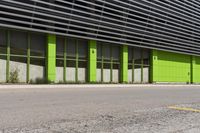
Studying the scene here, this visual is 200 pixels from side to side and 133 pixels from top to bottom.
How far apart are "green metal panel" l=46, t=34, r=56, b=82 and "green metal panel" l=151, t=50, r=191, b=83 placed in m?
15.1

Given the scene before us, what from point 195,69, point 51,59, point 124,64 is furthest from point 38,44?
point 195,69

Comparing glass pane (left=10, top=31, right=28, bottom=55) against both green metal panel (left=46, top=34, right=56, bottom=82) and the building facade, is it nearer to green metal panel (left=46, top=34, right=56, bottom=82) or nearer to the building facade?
the building facade

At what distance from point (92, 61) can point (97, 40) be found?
2.02 meters

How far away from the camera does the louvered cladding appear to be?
27.2 metres

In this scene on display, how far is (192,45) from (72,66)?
22.9 metres

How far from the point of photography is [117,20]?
35.0 m

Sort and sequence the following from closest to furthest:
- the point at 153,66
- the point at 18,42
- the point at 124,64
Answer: the point at 18,42, the point at 124,64, the point at 153,66

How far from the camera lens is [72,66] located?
104ft

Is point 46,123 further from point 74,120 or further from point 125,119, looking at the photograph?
point 125,119

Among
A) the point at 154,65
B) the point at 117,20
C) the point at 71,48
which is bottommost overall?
the point at 154,65

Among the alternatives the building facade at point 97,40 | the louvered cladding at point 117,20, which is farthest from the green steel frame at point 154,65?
the louvered cladding at point 117,20

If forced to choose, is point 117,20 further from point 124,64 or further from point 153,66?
point 153,66

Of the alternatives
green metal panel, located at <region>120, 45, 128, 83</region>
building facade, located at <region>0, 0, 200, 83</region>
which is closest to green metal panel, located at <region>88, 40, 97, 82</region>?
building facade, located at <region>0, 0, 200, 83</region>

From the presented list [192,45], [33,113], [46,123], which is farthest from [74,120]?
[192,45]
